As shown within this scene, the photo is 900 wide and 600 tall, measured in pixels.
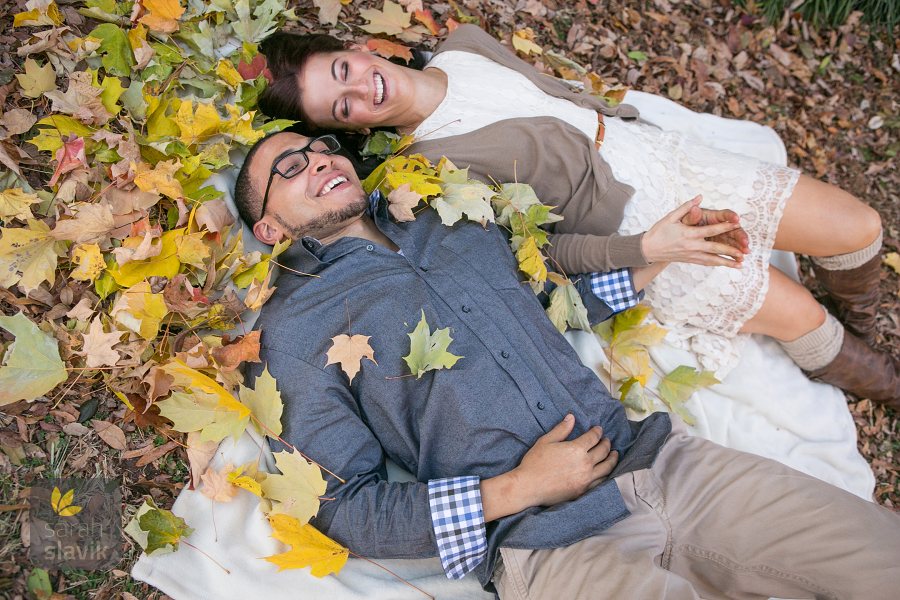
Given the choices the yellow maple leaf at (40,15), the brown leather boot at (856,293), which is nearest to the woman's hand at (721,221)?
the brown leather boot at (856,293)

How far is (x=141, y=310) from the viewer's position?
2490mm

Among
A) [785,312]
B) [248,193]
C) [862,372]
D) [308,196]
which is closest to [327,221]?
[308,196]

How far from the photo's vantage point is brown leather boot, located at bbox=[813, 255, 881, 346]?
132 inches

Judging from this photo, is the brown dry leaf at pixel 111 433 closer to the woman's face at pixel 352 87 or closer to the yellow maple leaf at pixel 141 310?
the yellow maple leaf at pixel 141 310

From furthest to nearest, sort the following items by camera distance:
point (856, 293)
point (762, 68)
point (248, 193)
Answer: point (762, 68)
point (856, 293)
point (248, 193)

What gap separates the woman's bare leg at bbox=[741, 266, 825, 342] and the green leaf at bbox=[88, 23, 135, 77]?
321 centimetres

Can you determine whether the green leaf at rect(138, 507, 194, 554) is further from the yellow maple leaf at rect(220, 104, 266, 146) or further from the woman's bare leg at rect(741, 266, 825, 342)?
the woman's bare leg at rect(741, 266, 825, 342)

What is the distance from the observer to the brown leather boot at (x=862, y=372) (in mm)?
3316

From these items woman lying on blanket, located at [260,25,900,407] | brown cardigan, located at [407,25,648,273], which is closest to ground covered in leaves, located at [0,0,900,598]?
woman lying on blanket, located at [260,25,900,407]

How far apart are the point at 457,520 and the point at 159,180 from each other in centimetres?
180

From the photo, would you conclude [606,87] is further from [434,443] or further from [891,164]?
[434,443]

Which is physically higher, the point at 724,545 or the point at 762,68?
the point at 762,68

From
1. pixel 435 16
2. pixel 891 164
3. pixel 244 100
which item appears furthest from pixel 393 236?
pixel 891 164

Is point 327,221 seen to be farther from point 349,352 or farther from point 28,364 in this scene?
point 28,364
